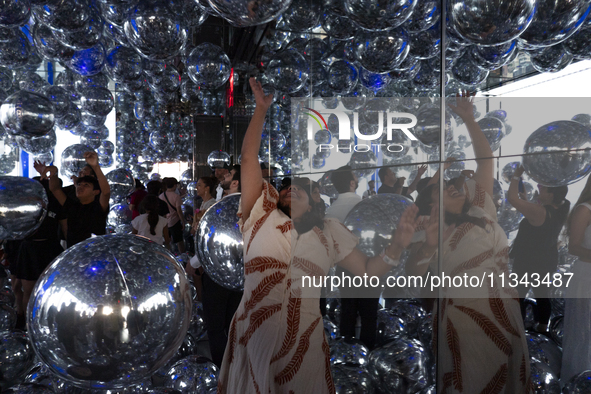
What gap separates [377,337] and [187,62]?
2.51 metres

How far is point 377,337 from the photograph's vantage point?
2.57 metres

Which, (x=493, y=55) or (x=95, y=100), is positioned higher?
(x=95, y=100)

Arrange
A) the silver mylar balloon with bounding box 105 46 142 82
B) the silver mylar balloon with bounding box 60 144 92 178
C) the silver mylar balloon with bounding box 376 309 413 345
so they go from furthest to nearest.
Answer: the silver mylar balloon with bounding box 60 144 92 178
the silver mylar balloon with bounding box 105 46 142 82
the silver mylar balloon with bounding box 376 309 413 345

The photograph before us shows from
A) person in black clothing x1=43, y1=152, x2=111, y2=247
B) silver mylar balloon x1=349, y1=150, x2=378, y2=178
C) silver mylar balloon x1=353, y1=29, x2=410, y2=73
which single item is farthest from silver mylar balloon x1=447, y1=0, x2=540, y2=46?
person in black clothing x1=43, y1=152, x2=111, y2=247

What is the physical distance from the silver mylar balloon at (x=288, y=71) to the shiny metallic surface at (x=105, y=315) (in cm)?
240

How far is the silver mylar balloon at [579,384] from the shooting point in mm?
1873

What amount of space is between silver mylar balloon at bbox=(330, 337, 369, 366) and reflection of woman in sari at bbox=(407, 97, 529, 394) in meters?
0.48

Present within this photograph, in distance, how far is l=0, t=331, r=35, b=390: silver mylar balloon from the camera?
233 centimetres

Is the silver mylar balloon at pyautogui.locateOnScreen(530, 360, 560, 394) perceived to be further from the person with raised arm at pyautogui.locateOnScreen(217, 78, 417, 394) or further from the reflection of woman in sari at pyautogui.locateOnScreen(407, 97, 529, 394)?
the person with raised arm at pyautogui.locateOnScreen(217, 78, 417, 394)

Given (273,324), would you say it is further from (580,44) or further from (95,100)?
(95,100)

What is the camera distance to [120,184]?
21.7 feet

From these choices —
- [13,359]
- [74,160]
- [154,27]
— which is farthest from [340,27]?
[74,160]

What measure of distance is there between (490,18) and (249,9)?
0.76 metres

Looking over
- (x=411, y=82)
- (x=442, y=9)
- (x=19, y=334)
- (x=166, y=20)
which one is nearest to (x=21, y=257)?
(x=19, y=334)
